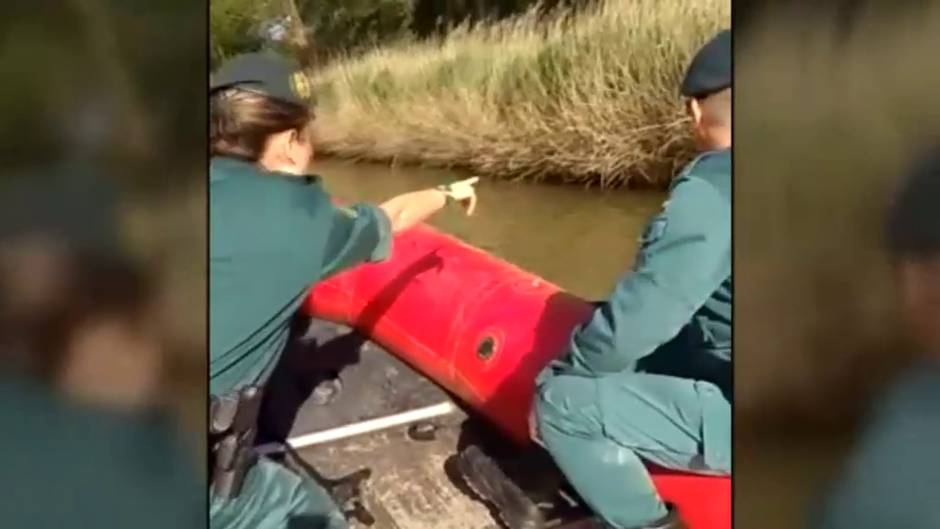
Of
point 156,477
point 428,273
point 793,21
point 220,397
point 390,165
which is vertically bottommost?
point 156,477

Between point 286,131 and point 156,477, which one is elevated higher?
point 286,131

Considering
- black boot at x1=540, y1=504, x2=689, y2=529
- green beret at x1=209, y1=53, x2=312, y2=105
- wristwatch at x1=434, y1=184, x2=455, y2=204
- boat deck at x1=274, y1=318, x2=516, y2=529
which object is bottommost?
black boot at x1=540, y1=504, x2=689, y2=529

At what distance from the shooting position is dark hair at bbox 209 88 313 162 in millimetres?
2451

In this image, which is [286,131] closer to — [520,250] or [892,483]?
[520,250]

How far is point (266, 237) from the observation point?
246 centimetres

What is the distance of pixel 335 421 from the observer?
2.46m

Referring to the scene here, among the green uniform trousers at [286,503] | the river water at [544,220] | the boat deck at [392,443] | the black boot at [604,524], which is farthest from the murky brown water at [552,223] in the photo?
the green uniform trousers at [286,503]

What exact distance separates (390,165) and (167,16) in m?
0.45

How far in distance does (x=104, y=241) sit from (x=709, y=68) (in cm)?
106

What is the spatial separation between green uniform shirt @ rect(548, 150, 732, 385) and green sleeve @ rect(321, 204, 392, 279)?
36 centimetres

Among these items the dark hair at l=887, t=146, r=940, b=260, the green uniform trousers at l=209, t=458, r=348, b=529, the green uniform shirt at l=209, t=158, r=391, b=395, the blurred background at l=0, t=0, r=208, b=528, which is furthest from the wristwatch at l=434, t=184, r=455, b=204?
the dark hair at l=887, t=146, r=940, b=260

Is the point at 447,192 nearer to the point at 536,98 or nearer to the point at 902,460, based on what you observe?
the point at 536,98

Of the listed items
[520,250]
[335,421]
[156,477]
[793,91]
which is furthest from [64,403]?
[793,91]

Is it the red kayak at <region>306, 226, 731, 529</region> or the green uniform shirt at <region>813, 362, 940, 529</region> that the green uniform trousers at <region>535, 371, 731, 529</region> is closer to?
the red kayak at <region>306, 226, 731, 529</region>
